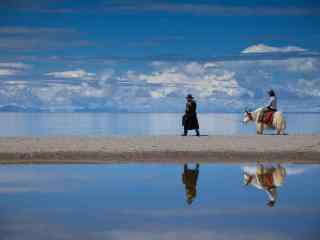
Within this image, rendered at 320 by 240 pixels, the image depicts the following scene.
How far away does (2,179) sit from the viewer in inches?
626

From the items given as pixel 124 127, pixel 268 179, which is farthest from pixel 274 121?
pixel 124 127

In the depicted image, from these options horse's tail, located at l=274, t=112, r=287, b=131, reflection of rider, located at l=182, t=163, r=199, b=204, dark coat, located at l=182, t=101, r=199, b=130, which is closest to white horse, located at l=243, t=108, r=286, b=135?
horse's tail, located at l=274, t=112, r=287, b=131

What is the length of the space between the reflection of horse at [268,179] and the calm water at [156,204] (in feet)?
0.08

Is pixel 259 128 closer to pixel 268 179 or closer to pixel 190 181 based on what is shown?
pixel 268 179

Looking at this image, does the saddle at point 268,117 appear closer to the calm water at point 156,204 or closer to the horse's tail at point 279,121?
the horse's tail at point 279,121

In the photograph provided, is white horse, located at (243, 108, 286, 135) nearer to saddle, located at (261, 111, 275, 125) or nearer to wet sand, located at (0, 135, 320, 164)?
saddle, located at (261, 111, 275, 125)

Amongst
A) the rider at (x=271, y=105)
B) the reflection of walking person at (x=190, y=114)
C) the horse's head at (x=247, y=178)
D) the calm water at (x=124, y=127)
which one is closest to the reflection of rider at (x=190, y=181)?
the horse's head at (x=247, y=178)

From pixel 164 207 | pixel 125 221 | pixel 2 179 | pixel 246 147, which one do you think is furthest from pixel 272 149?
pixel 125 221

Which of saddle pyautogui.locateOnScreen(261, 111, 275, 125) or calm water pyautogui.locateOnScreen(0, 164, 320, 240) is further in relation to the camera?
saddle pyautogui.locateOnScreen(261, 111, 275, 125)

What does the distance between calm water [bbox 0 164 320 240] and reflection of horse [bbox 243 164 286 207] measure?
26mm

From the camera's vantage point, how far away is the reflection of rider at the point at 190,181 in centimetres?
1314

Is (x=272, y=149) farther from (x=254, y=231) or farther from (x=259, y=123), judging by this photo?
(x=254, y=231)

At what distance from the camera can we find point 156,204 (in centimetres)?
1216

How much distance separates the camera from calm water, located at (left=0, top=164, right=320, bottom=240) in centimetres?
977
